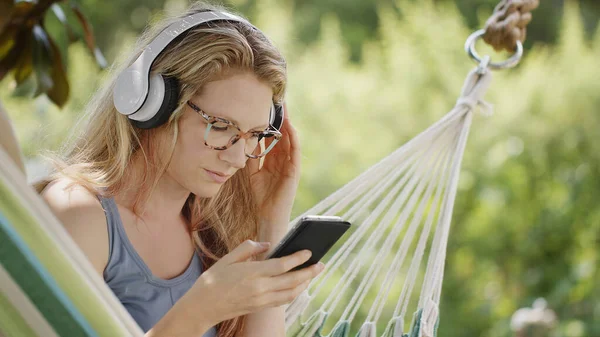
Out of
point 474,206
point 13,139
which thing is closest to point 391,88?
point 474,206

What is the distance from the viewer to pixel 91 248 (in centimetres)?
97

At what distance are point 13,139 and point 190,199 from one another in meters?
0.53

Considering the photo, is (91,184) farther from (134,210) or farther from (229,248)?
(229,248)

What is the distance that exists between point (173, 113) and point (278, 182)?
9.5 inches

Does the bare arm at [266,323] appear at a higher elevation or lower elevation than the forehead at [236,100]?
lower

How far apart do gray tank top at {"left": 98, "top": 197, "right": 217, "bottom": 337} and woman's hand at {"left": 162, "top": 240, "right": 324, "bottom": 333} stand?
15cm

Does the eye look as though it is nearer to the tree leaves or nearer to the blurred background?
the tree leaves

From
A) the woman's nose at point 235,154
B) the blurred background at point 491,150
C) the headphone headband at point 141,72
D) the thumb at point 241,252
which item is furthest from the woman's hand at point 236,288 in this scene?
the blurred background at point 491,150

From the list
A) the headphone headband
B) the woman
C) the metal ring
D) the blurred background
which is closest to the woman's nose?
the woman

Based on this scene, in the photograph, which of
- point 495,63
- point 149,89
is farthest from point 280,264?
point 495,63

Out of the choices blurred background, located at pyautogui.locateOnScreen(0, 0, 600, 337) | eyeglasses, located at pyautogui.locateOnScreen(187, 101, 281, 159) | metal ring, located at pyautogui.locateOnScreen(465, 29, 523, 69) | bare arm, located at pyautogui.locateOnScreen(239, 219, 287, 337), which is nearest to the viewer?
eyeglasses, located at pyautogui.locateOnScreen(187, 101, 281, 159)

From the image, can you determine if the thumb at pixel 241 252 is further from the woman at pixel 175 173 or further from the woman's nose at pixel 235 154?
the woman's nose at pixel 235 154

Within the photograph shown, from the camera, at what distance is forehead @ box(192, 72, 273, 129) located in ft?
3.27

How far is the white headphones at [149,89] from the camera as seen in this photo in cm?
99
